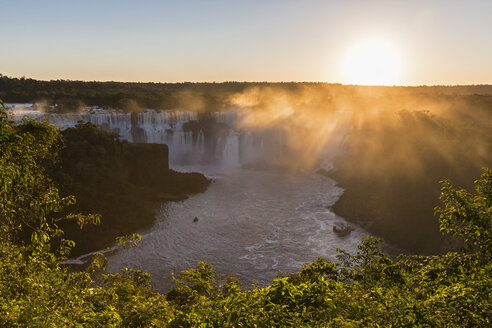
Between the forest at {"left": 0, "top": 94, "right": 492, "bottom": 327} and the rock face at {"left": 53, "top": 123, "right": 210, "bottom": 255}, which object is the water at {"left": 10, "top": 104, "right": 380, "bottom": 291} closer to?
the forest at {"left": 0, "top": 94, "right": 492, "bottom": 327}

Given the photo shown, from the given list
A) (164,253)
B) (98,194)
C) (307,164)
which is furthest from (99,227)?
(307,164)

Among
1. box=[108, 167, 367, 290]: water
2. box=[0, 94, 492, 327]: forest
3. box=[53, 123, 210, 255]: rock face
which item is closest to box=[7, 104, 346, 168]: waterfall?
box=[108, 167, 367, 290]: water

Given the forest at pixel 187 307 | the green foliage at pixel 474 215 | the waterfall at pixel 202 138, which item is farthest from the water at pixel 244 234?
the green foliage at pixel 474 215

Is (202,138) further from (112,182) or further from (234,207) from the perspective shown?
(112,182)

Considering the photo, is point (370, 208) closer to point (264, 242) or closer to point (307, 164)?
point (264, 242)


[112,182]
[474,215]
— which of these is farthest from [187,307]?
[112,182]
